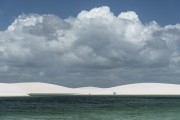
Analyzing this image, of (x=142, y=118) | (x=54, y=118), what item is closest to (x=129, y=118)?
(x=142, y=118)

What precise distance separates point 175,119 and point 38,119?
834 inches

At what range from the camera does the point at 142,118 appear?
60.0m

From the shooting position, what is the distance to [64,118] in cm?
6091

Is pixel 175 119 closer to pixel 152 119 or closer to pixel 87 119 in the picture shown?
pixel 152 119

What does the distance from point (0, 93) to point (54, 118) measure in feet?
454

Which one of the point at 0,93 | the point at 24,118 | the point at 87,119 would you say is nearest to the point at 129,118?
the point at 87,119

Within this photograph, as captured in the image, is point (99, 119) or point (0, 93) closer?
point (99, 119)

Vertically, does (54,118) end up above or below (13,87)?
below

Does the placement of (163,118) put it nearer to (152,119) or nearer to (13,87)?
(152,119)

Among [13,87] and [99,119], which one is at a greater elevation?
[13,87]

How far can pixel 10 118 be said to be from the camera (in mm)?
61406

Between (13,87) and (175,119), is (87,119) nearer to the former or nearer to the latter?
(175,119)

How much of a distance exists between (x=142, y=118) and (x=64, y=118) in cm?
1234

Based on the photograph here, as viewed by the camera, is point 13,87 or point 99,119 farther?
point 13,87
